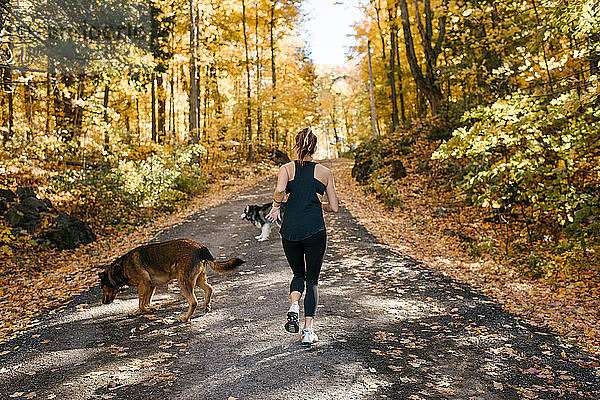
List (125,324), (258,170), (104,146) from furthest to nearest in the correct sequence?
1. (258,170)
2. (104,146)
3. (125,324)

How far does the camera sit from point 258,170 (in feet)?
93.0

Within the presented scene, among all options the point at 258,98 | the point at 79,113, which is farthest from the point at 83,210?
the point at 258,98

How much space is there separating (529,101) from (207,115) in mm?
26346

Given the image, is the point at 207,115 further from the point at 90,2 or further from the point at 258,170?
the point at 90,2

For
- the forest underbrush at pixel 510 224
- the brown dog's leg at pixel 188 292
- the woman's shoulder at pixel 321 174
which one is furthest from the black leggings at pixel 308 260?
the forest underbrush at pixel 510 224

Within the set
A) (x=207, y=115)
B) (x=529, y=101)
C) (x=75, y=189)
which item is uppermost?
(x=207, y=115)

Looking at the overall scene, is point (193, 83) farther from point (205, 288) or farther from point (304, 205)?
point (304, 205)

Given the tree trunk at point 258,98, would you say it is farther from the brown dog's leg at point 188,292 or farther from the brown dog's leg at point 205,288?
the brown dog's leg at point 188,292

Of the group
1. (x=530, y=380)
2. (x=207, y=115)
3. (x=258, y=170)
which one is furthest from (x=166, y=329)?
(x=207, y=115)

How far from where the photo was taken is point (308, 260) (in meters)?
4.67

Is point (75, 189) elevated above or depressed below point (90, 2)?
below

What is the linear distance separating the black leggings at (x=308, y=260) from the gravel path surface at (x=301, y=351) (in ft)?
2.10

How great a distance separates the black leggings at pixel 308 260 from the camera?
462 centimetres

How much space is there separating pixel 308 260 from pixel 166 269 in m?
2.44
